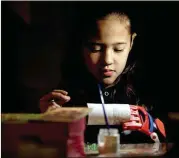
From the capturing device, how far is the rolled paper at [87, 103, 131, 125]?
1437 millimetres

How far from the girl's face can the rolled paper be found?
137mm

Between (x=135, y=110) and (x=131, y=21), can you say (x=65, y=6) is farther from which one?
(x=135, y=110)

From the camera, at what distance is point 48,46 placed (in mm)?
1438

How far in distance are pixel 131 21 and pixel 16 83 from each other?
20.4 inches

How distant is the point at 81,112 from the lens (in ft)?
4.54

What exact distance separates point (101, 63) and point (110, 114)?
0.68 feet

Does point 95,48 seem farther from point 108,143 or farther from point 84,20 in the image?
point 108,143

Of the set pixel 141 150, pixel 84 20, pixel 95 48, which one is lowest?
pixel 141 150

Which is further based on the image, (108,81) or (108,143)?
(108,81)

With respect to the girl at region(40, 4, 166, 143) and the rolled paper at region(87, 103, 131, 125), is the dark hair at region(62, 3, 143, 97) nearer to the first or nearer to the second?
the girl at region(40, 4, 166, 143)

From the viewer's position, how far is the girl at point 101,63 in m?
1.44

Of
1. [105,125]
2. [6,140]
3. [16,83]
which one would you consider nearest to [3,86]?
[16,83]

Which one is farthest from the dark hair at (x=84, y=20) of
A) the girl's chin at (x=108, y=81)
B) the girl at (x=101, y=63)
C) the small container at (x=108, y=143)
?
the small container at (x=108, y=143)

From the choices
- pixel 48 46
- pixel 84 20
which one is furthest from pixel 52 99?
pixel 84 20
